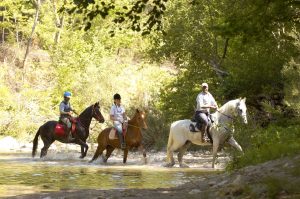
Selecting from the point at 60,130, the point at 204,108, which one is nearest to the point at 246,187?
the point at 204,108

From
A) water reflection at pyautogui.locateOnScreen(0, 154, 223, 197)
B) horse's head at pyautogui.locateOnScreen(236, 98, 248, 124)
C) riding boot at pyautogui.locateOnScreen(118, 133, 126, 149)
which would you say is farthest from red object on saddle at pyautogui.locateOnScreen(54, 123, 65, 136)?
horse's head at pyautogui.locateOnScreen(236, 98, 248, 124)

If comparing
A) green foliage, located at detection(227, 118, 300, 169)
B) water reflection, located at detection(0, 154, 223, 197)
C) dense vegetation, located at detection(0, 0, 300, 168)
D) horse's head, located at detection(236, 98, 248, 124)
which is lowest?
water reflection, located at detection(0, 154, 223, 197)

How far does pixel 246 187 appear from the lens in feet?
28.1

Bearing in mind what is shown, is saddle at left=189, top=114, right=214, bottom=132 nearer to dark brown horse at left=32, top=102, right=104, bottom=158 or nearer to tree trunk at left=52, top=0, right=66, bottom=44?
dark brown horse at left=32, top=102, right=104, bottom=158

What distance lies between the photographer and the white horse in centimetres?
1894

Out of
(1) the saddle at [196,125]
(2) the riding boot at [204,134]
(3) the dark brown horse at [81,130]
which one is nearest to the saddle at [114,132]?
(3) the dark brown horse at [81,130]

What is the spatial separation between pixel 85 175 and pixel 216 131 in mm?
5344

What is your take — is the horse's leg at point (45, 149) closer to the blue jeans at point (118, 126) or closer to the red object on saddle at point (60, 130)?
the red object on saddle at point (60, 130)

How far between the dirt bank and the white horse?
7.36 meters

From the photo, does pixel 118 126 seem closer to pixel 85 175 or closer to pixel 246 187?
pixel 85 175

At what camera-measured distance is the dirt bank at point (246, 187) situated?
789 cm

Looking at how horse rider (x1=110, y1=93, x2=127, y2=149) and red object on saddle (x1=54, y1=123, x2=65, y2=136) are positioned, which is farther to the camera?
red object on saddle (x1=54, y1=123, x2=65, y2=136)

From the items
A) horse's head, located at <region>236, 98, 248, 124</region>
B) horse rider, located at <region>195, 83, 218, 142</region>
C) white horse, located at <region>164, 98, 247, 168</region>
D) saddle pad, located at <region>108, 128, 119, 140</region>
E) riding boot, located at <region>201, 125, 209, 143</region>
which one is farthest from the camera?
saddle pad, located at <region>108, 128, 119, 140</region>

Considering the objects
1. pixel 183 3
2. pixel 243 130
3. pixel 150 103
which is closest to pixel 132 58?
pixel 150 103
